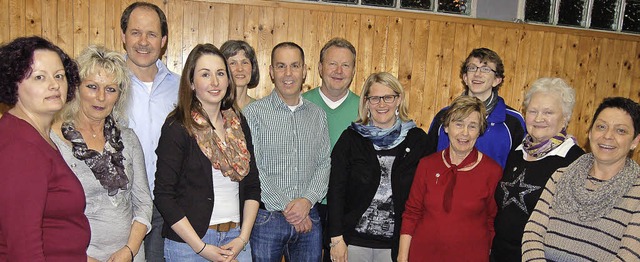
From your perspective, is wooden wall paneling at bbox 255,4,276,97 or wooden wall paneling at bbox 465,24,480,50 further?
wooden wall paneling at bbox 465,24,480,50

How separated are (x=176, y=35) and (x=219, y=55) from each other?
2.23m

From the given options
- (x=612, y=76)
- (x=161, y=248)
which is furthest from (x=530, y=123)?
(x=612, y=76)

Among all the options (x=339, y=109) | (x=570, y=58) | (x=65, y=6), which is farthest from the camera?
(x=570, y=58)

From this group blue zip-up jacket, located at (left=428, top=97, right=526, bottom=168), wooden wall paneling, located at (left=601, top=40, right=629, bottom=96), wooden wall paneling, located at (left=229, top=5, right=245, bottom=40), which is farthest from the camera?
wooden wall paneling, located at (left=601, top=40, right=629, bottom=96)

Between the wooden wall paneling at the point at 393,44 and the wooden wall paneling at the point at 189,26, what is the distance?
1.89 m

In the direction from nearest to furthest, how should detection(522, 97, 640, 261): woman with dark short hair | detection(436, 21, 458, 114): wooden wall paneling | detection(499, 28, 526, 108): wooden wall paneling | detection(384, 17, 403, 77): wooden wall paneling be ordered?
detection(522, 97, 640, 261): woman with dark short hair, detection(384, 17, 403, 77): wooden wall paneling, detection(436, 21, 458, 114): wooden wall paneling, detection(499, 28, 526, 108): wooden wall paneling

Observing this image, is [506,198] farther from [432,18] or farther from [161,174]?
[432,18]

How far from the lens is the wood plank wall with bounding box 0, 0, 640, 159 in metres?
4.04

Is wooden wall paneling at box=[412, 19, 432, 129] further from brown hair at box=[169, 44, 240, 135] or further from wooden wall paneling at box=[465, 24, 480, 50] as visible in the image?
brown hair at box=[169, 44, 240, 135]

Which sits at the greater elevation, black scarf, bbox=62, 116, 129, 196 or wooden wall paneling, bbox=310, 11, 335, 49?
wooden wall paneling, bbox=310, 11, 335, 49

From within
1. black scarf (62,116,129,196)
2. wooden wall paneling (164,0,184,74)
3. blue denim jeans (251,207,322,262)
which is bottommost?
blue denim jeans (251,207,322,262)

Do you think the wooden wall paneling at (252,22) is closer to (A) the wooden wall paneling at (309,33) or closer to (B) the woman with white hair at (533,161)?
(A) the wooden wall paneling at (309,33)

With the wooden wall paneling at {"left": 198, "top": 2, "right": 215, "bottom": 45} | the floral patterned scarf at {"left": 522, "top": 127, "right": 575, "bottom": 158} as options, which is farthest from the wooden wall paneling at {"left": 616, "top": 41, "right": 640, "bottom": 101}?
the wooden wall paneling at {"left": 198, "top": 2, "right": 215, "bottom": 45}

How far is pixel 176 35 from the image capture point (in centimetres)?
423
